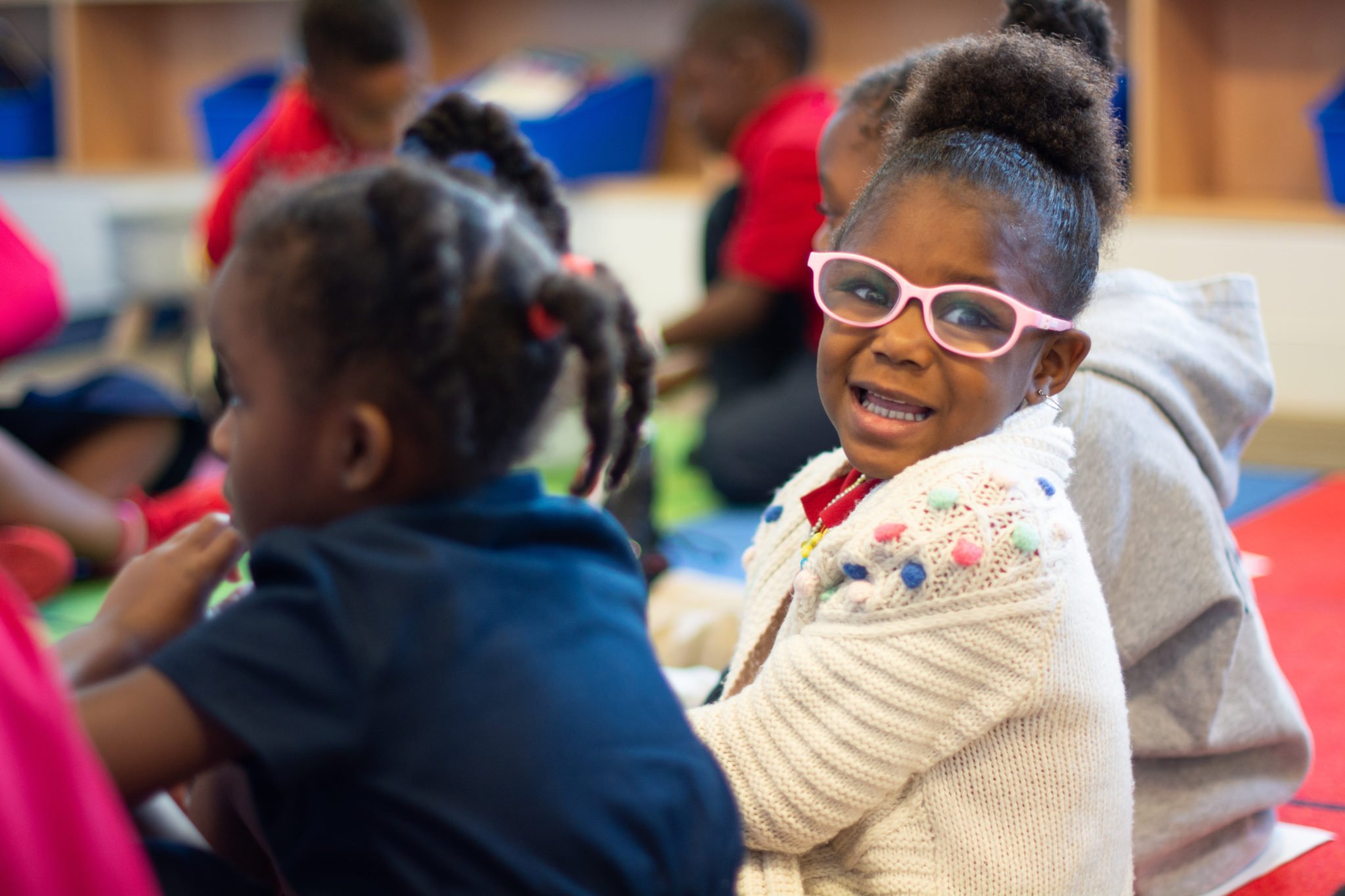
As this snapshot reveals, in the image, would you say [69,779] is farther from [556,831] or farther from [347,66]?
[347,66]

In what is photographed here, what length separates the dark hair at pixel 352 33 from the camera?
256 cm

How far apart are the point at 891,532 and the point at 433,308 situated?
0.30 metres

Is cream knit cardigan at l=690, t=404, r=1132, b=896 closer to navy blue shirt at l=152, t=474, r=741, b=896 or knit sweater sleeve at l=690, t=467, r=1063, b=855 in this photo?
knit sweater sleeve at l=690, t=467, r=1063, b=855

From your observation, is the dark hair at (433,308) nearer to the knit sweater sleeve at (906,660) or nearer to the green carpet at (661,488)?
the knit sweater sleeve at (906,660)

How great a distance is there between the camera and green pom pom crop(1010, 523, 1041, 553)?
2.62 ft

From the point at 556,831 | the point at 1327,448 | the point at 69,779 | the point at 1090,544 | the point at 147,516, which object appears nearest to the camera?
the point at 69,779

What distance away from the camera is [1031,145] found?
0.90 metres

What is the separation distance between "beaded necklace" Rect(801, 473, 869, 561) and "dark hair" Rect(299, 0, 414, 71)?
1872mm

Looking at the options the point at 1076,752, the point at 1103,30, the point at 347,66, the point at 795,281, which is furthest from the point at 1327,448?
the point at 1076,752

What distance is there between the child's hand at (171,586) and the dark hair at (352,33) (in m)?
1.89

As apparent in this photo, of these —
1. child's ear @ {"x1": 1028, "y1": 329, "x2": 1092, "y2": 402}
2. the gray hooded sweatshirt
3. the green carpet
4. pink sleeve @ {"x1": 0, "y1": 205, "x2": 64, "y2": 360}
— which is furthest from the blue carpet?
pink sleeve @ {"x1": 0, "y1": 205, "x2": 64, "y2": 360}

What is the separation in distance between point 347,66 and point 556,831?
217cm

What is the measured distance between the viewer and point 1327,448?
2.70 metres

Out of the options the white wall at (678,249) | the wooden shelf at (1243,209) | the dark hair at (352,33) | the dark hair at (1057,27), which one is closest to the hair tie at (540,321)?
the dark hair at (1057,27)
